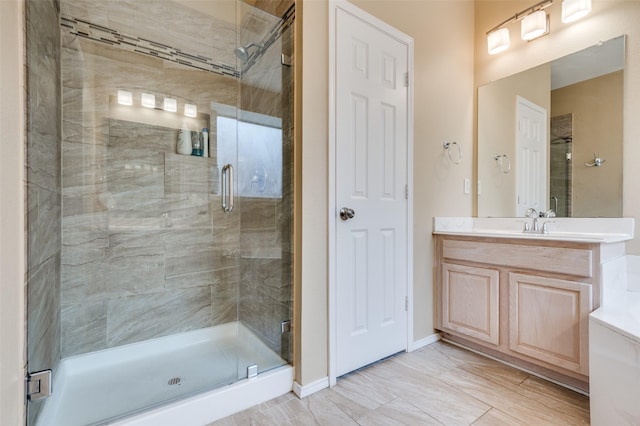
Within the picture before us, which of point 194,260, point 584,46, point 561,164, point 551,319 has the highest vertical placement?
point 584,46

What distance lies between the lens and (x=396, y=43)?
6.58ft

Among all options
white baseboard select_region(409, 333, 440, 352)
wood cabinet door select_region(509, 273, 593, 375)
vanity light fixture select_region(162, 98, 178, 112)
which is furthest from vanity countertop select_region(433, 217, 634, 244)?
vanity light fixture select_region(162, 98, 178, 112)

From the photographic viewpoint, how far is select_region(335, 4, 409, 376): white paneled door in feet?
5.68

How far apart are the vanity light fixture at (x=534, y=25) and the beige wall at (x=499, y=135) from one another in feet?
0.77

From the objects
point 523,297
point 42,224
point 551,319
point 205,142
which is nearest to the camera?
point 42,224

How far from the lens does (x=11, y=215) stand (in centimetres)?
97

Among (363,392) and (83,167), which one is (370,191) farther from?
(83,167)

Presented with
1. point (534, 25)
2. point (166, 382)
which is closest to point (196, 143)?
point (166, 382)

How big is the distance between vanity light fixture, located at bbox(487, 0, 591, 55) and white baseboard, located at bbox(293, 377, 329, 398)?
2773 mm

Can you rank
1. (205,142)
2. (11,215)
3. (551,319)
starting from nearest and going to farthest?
(11,215)
(551,319)
(205,142)

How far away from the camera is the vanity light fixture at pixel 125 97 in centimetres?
193

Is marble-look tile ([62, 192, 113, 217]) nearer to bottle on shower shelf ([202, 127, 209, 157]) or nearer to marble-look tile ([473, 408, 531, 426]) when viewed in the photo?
bottle on shower shelf ([202, 127, 209, 157])

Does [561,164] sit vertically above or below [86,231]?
→ above

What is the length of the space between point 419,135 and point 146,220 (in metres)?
2.05
